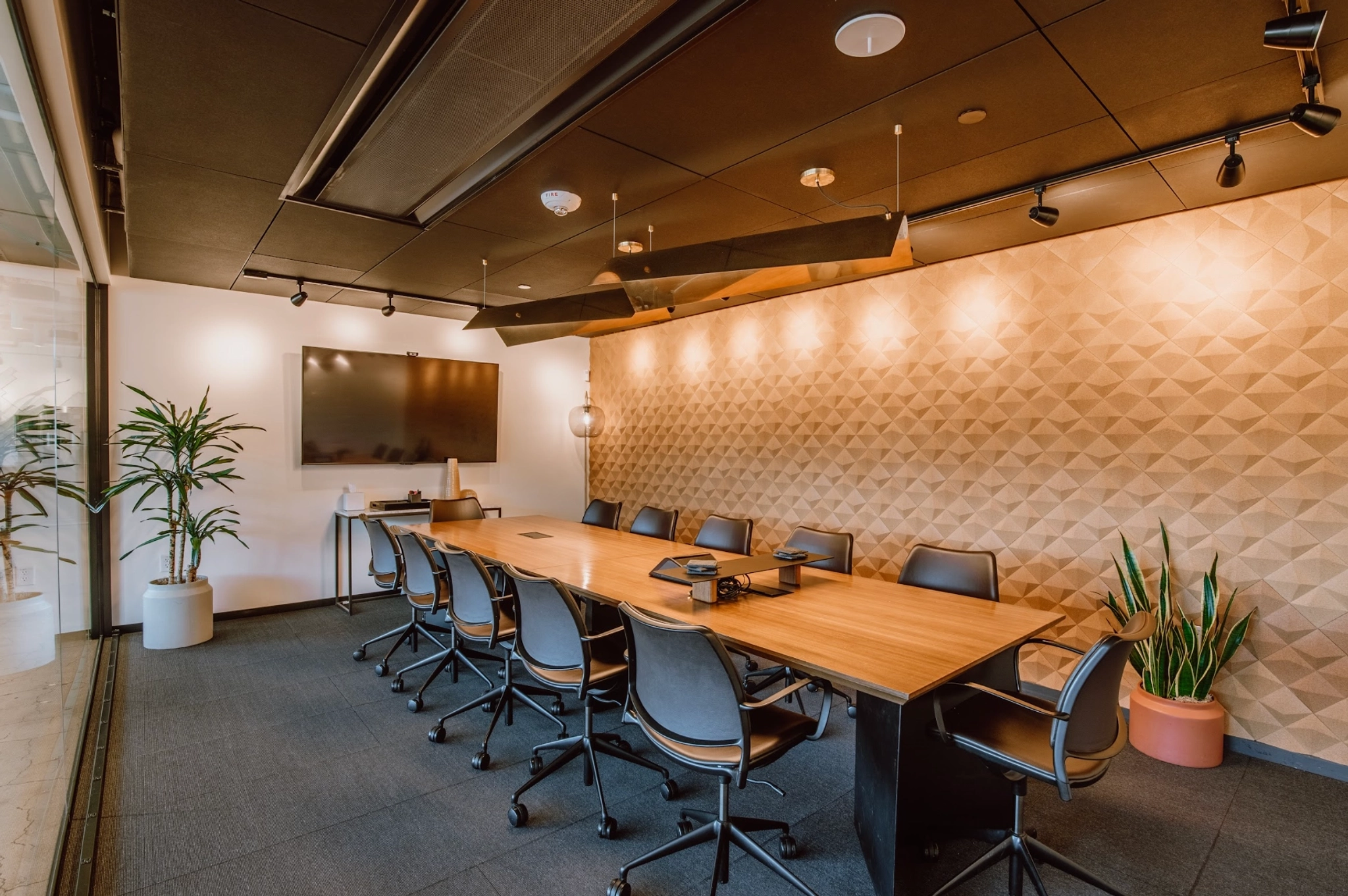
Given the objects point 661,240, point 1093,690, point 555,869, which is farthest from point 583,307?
point 1093,690

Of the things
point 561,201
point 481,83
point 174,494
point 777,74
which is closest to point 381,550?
point 174,494

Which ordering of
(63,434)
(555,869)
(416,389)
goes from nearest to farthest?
(555,869) → (63,434) → (416,389)

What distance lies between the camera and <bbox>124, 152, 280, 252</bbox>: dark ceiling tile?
3.08m

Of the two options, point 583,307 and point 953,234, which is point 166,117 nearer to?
point 583,307

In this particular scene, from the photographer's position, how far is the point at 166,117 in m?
2.55

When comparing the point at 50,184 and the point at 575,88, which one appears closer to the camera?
the point at 575,88

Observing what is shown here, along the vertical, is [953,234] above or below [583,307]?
above

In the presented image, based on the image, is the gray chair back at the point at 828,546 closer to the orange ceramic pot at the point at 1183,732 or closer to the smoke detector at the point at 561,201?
the orange ceramic pot at the point at 1183,732

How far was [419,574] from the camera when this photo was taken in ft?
13.0

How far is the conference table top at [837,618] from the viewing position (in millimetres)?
1980

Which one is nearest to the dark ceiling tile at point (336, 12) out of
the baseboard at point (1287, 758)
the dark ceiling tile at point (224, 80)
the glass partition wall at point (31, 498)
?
the dark ceiling tile at point (224, 80)

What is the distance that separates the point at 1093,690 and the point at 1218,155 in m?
2.55

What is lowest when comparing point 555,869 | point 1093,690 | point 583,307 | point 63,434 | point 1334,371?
point 555,869

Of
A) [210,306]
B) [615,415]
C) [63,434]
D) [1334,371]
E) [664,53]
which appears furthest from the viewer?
[615,415]
